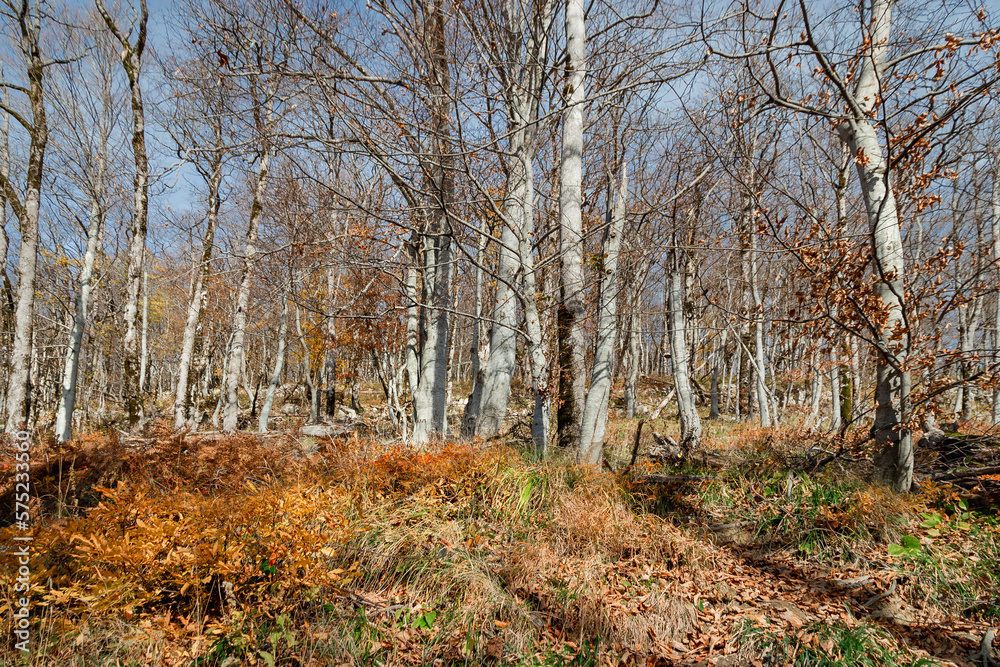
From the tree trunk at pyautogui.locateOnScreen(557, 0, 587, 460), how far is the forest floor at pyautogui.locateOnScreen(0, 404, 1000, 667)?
153 centimetres

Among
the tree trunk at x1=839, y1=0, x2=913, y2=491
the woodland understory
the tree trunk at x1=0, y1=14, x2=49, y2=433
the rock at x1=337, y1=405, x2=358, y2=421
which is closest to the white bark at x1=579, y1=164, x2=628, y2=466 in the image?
the woodland understory

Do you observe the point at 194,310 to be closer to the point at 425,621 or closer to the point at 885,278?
the point at 425,621

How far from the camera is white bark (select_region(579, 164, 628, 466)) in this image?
529cm

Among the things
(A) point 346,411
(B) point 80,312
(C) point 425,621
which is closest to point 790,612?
(C) point 425,621

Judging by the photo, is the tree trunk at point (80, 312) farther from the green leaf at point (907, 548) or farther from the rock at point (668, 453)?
the green leaf at point (907, 548)

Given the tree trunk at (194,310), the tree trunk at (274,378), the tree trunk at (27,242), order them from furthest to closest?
the tree trunk at (274,378) → the tree trunk at (194,310) → the tree trunk at (27,242)

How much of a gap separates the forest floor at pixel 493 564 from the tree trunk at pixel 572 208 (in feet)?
5.01

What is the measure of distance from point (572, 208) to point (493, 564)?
4.10 m

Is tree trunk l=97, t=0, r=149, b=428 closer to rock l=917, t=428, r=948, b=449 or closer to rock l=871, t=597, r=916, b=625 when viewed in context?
rock l=871, t=597, r=916, b=625

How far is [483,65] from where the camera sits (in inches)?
199

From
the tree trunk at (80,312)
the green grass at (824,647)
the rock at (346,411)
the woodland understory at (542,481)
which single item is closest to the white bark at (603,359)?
the woodland understory at (542,481)

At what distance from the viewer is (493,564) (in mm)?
3559

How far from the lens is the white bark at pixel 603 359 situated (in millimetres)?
5289

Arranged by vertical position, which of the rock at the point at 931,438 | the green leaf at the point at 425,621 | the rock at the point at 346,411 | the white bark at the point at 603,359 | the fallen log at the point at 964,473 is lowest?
the rock at the point at 346,411
